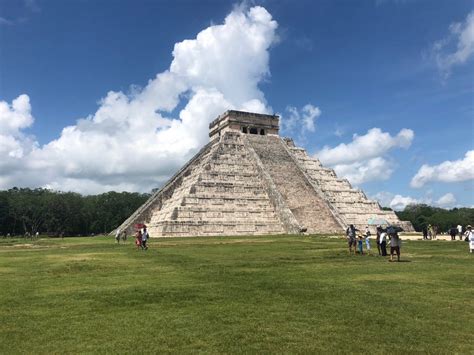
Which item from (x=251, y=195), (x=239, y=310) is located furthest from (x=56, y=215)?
(x=239, y=310)

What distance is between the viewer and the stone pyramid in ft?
110

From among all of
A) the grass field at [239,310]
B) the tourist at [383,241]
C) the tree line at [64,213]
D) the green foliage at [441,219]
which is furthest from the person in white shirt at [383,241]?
the green foliage at [441,219]

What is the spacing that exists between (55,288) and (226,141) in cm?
3504

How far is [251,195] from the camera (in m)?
37.5

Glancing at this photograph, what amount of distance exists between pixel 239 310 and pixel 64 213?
216 ft

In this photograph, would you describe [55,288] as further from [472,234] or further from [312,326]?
[472,234]

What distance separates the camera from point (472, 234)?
57.2 ft

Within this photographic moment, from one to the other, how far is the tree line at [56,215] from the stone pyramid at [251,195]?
30808 millimetres

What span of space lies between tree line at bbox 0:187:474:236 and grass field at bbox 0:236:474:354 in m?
58.0

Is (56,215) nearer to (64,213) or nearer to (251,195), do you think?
(64,213)

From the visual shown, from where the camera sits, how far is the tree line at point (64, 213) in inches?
2603

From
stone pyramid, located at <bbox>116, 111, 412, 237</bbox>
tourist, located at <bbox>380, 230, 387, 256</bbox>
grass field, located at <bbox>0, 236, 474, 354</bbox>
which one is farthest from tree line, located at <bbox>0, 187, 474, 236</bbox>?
grass field, located at <bbox>0, 236, 474, 354</bbox>

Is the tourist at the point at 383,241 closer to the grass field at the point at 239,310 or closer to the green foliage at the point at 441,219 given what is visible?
the grass field at the point at 239,310

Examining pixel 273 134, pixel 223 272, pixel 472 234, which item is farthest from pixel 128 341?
pixel 273 134
